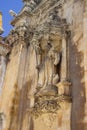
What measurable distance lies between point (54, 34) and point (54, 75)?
1.29 meters

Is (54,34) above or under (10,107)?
above

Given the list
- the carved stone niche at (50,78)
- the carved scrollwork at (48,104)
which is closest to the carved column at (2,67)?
the carved stone niche at (50,78)

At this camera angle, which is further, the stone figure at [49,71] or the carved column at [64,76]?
the stone figure at [49,71]

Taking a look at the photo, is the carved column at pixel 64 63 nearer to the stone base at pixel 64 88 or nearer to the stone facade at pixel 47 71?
the stone facade at pixel 47 71

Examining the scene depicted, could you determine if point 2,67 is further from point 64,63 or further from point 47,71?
point 64,63

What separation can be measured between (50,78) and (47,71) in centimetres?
28

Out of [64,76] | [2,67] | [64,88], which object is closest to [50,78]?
[64,76]

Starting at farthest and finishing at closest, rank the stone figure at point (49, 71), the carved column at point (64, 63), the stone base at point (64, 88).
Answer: the stone figure at point (49, 71) → the carved column at point (64, 63) → the stone base at point (64, 88)

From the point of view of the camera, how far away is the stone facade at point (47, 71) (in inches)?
265

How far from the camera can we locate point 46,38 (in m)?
8.15

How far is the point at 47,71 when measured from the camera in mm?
7703

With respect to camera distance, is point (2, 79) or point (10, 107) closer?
point (10, 107)

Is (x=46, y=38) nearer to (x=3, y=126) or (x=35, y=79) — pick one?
(x=35, y=79)

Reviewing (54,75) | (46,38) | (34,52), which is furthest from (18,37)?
(54,75)
